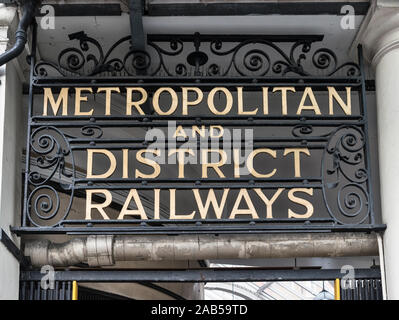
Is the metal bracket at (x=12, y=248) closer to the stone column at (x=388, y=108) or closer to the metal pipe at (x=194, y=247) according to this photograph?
the metal pipe at (x=194, y=247)

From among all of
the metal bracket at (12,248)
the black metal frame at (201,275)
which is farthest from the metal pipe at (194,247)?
the black metal frame at (201,275)

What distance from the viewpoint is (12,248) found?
8867mm

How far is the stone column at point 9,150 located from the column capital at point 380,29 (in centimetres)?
367

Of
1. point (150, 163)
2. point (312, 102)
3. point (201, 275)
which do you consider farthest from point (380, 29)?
point (201, 275)

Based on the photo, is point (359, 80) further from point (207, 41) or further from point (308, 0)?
point (207, 41)

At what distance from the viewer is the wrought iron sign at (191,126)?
9.18 metres

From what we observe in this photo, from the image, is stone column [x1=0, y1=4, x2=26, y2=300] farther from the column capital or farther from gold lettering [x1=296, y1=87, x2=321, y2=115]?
the column capital

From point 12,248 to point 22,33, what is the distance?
2.15m

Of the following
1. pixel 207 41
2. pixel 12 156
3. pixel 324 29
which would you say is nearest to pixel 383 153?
pixel 324 29

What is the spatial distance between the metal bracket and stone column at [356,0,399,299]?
368 centimetres

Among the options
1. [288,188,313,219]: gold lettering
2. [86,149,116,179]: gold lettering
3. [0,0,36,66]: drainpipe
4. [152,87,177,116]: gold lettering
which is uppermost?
[0,0,36,66]: drainpipe

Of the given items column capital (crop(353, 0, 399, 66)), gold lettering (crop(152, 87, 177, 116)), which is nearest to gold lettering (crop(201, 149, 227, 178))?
gold lettering (crop(152, 87, 177, 116))

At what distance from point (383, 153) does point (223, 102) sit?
2519 mm

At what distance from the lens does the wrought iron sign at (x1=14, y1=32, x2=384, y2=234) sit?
30.1ft
